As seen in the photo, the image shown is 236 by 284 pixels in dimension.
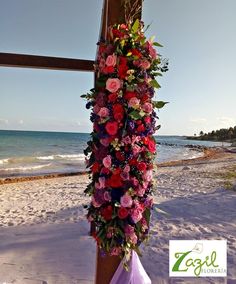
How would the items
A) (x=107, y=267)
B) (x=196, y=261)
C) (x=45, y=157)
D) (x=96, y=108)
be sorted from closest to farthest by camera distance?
(x=96, y=108)
(x=107, y=267)
(x=196, y=261)
(x=45, y=157)

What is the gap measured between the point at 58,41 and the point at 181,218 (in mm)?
3269

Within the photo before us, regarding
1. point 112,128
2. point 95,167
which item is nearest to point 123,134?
point 112,128

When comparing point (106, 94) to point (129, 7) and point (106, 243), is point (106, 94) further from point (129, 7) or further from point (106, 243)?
point (106, 243)

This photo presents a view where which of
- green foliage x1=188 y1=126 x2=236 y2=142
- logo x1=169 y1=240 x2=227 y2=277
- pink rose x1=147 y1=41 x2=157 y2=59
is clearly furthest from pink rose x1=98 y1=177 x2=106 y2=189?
green foliage x1=188 y1=126 x2=236 y2=142

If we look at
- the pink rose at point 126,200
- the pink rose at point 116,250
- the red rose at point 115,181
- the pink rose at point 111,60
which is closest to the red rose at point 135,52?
the pink rose at point 111,60

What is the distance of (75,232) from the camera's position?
360cm

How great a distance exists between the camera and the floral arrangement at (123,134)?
1719 millimetres

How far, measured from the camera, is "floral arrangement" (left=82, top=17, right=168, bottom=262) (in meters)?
1.72

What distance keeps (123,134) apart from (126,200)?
43 cm

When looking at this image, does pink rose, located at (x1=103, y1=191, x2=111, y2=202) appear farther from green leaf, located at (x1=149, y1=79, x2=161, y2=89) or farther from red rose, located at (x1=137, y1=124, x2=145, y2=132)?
green leaf, located at (x1=149, y1=79, x2=161, y2=89)

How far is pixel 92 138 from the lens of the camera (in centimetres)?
187

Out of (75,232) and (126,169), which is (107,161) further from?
(75,232)

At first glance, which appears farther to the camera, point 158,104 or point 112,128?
point 158,104

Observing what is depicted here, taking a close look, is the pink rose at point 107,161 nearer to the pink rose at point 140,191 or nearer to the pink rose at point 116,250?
the pink rose at point 140,191
